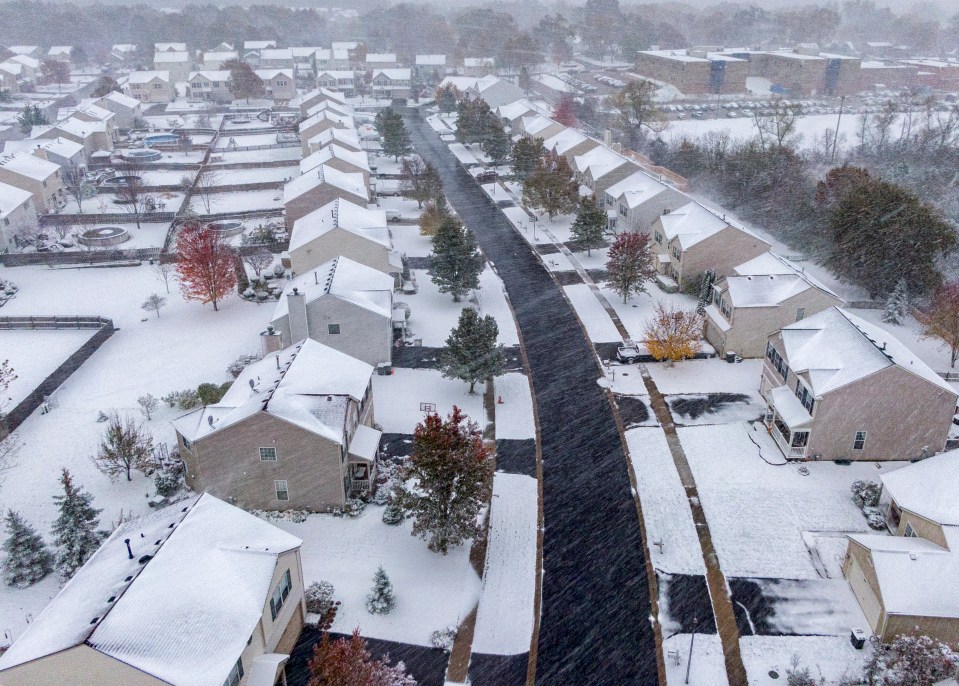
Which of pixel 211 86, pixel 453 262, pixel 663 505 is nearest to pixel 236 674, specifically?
pixel 663 505

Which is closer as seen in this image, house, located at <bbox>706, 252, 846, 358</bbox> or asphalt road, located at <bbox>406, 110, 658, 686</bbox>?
asphalt road, located at <bbox>406, 110, 658, 686</bbox>

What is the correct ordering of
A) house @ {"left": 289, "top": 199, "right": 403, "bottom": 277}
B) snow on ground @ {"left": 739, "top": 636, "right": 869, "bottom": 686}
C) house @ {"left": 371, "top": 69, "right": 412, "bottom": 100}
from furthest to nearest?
house @ {"left": 371, "top": 69, "right": 412, "bottom": 100}
house @ {"left": 289, "top": 199, "right": 403, "bottom": 277}
snow on ground @ {"left": 739, "top": 636, "right": 869, "bottom": 686}

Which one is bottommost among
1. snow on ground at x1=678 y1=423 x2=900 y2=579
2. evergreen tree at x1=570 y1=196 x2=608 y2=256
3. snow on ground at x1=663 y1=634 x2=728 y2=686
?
snow on ground at x1=663 y1=634 x2=728 y2=686

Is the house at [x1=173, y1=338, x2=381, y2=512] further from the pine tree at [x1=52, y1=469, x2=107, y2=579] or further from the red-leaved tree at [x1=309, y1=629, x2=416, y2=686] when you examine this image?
the red-leaved tree at [x1=309, y1=629, x2=416, y2=686]

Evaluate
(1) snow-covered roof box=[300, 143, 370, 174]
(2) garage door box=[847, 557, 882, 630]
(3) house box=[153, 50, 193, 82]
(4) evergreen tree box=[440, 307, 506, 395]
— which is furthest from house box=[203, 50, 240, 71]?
(2) garage door box=[847, 557, 882, 630]

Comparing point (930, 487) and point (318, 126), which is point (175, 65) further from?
point (930, 487)

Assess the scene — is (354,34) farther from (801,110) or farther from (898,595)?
(898,595)
